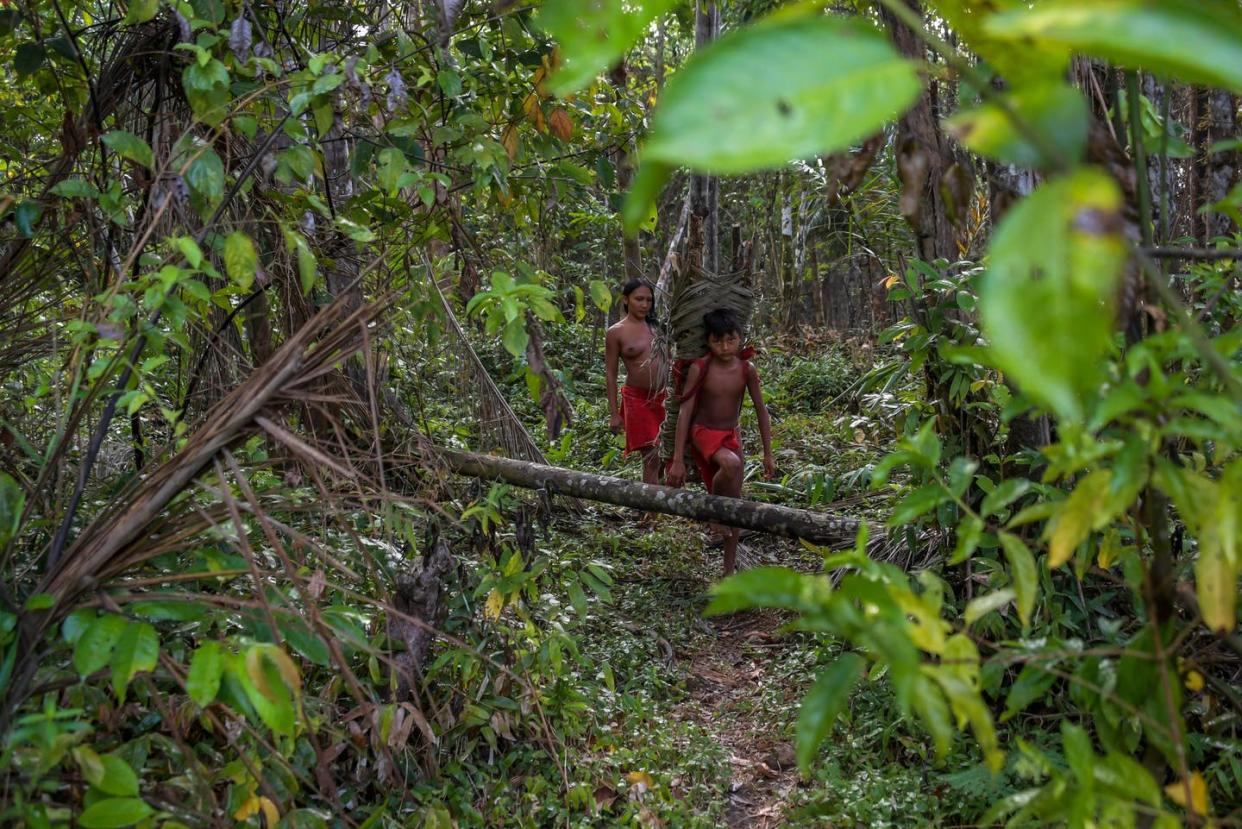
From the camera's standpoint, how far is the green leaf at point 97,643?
1485 mm

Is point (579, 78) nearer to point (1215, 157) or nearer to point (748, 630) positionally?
point (748, 630)

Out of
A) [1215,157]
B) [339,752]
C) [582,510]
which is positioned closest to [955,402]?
[339,752]

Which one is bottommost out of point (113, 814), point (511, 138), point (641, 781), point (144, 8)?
point (641, 781)

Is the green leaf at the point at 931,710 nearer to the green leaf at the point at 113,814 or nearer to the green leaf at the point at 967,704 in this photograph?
the green leaf at the point at 967,704

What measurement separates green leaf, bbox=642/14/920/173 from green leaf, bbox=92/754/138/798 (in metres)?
1.44

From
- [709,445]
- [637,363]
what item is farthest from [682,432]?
[637,363]

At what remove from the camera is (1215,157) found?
19.1ft

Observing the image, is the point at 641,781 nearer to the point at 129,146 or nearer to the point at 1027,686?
the point at 1027,686

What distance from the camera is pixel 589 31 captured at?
687mm

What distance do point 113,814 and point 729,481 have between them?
4.24 m

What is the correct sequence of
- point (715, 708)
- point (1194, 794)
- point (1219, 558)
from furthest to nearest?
point (715, 708)
point (1194, 794)
point (1219, 558)

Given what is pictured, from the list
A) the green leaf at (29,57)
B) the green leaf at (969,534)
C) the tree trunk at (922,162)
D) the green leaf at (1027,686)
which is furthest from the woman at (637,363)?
the green leaf at (969,534)

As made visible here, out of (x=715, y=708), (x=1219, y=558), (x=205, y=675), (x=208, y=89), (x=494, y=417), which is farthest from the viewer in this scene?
(x=715, y=708)

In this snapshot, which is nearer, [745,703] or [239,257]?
[239,257]
